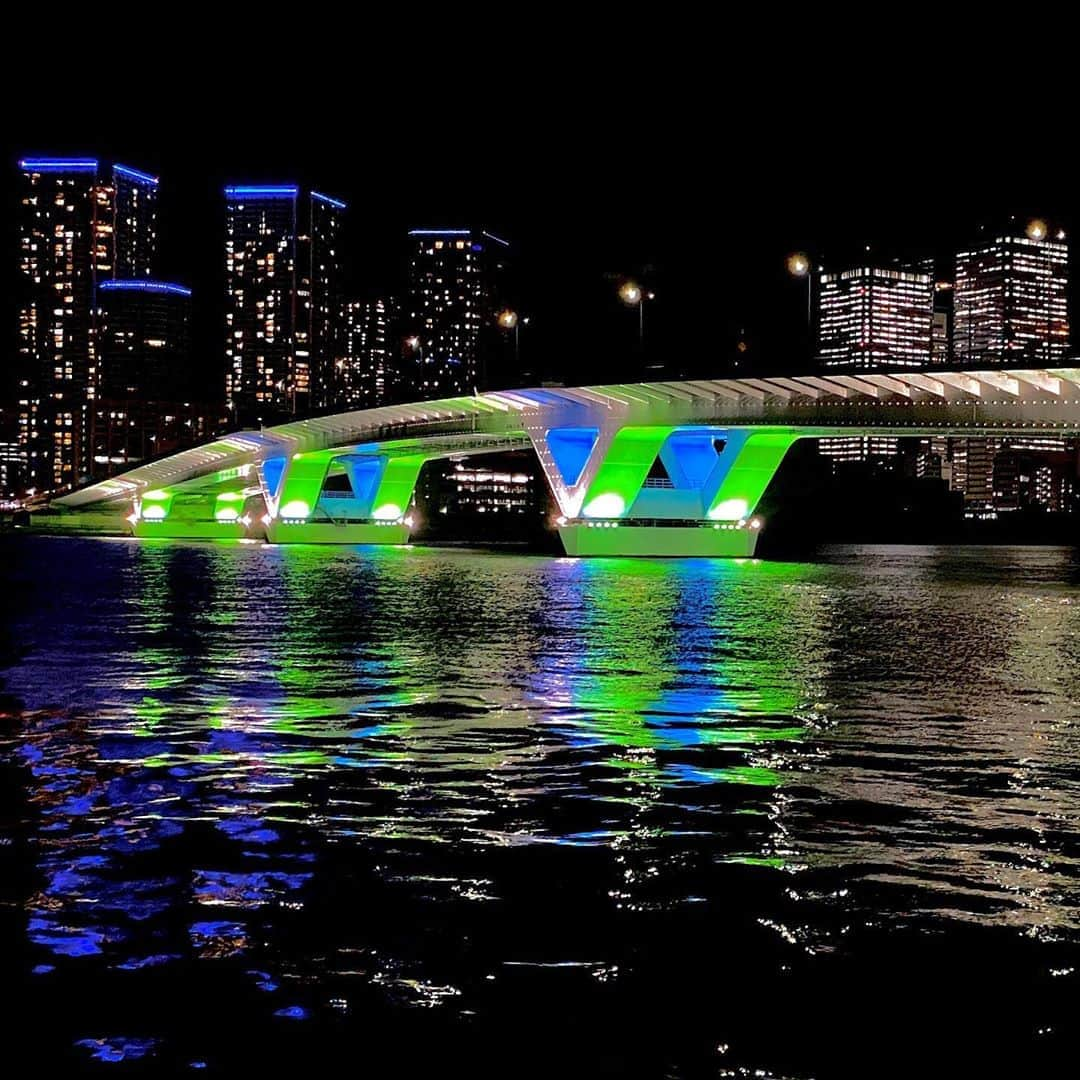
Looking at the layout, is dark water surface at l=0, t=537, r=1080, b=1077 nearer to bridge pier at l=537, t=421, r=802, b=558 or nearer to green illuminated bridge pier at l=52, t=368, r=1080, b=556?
green illuminated bridge pier at l=52, t=368, r=1080, b=556

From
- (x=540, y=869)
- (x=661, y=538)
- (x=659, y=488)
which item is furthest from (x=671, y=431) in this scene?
(x=540, y=869)

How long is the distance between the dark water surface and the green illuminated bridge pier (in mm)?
48844

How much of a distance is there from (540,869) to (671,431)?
72816 mm

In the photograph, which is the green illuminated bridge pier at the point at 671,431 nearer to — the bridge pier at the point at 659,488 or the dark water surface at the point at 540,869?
the bridge pier at the point at 659,488

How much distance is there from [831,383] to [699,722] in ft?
190

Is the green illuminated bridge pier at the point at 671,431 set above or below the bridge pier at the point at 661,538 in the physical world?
above

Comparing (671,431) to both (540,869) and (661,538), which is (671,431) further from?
(540,869)

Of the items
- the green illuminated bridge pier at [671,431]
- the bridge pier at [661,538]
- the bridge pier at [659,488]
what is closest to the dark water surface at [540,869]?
the green illuminated bridge pier at [671,431]

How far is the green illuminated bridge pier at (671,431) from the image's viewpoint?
233ft

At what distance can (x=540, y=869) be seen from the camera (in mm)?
9711

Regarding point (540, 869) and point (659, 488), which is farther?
point (659, 488)

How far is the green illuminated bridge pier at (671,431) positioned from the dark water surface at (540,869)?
160 feet

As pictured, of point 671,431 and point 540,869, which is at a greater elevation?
point 671,431

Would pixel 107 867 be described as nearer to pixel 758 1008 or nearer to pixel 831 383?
pixel 758 1008
